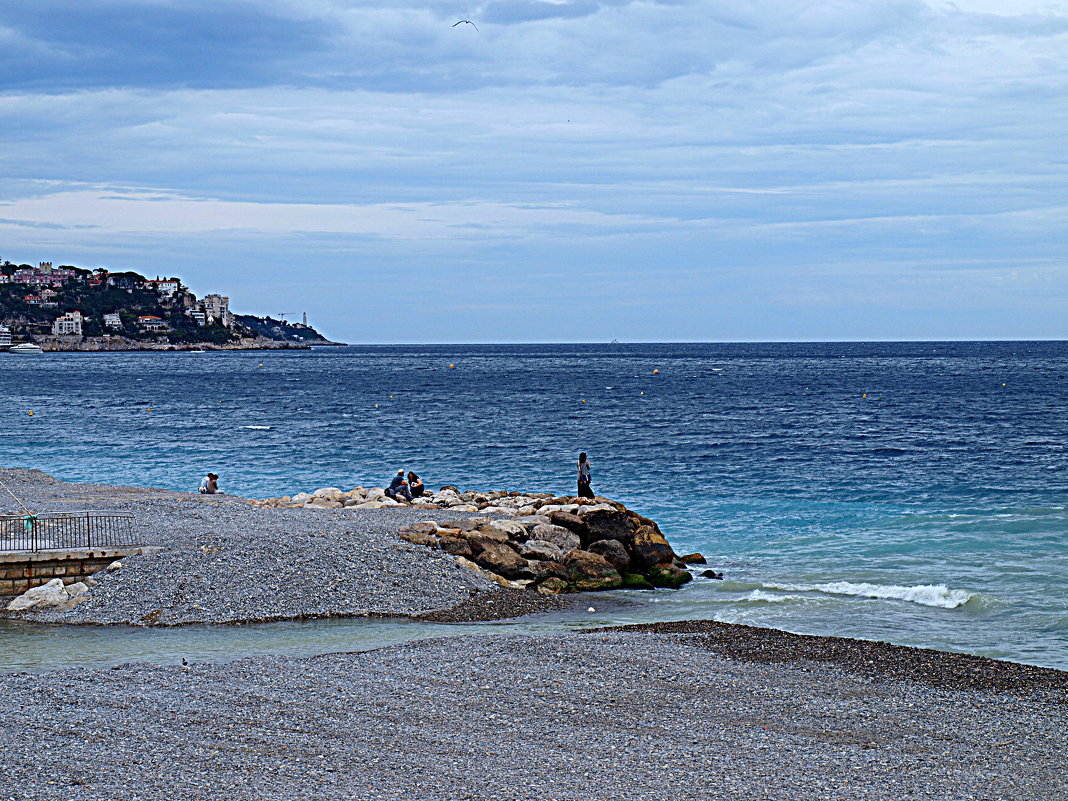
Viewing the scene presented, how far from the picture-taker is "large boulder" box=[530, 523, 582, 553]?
2352 cm

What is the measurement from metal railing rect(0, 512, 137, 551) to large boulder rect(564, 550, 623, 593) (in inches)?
364

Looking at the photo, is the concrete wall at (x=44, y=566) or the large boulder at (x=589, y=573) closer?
the concrete wall at (x=44, y=566)

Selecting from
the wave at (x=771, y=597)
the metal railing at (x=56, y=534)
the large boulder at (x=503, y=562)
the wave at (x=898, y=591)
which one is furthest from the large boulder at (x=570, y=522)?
the metal railing at (x=56, y=534)

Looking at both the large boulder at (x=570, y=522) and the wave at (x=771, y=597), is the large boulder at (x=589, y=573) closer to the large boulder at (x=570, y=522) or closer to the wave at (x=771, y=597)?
the large boulder at (x=570, y=522)

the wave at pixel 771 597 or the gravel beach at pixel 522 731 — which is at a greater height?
the gravel beach at pixel 522 731

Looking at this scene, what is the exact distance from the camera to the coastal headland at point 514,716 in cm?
1077

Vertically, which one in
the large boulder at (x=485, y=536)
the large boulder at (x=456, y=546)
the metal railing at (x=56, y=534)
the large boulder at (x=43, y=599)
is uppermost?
the metal railing at (x=56, y=534)

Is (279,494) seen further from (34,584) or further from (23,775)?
(23,775)

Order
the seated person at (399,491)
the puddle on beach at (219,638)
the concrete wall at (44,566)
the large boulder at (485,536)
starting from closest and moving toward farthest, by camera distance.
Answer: the puddle on beach at (219,638) → the concrete wall at (44,566) → the large boulder at (485,536) → the seated person at (399,491)

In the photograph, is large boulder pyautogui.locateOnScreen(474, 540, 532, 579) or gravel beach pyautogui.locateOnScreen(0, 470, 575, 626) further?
large boulder pyautogui.locateOnScreen(474, 540, 532, 579)

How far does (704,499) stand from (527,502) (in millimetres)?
8125

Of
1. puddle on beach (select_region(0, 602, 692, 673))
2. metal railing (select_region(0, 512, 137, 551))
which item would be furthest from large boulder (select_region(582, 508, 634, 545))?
metal railing (select_region(0, 512, 137, 551))

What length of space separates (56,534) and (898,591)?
17.7 meters

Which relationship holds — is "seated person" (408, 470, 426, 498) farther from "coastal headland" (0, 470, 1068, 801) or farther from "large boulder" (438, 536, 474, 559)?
"coastal headland" (0, 470, 1068, 801)
